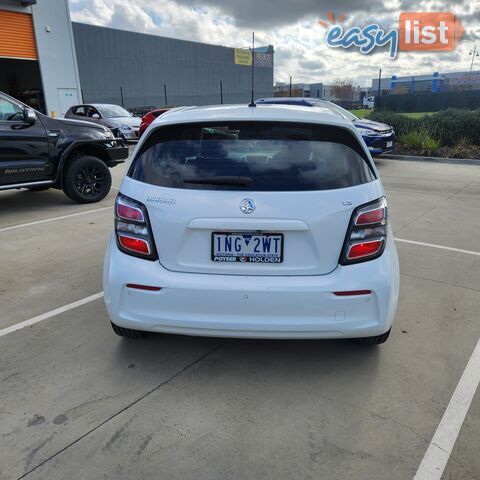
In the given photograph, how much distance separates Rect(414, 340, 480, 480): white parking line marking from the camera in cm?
204

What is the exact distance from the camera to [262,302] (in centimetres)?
238

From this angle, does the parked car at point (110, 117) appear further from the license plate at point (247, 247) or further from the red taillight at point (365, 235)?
the red taillight at point (365, 235)

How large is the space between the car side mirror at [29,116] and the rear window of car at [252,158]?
454 centimetres

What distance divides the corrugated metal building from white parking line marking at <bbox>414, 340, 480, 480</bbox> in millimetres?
32465

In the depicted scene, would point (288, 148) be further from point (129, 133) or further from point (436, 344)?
point (129, 133)

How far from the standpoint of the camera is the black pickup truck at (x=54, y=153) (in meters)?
6.43

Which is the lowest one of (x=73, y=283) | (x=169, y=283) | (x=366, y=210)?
(x=73, y=283)

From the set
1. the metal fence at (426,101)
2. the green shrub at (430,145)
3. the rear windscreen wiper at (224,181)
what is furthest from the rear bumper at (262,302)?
the metal fence at (426,101)

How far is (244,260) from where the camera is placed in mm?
2424

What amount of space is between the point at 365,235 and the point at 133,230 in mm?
1316

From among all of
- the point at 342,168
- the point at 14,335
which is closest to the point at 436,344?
the point at 342,168

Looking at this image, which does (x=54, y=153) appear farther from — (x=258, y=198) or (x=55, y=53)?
(x=55, y=53)

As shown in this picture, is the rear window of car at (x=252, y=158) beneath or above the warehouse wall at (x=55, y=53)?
beneath

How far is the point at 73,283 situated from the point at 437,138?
12.5 m
